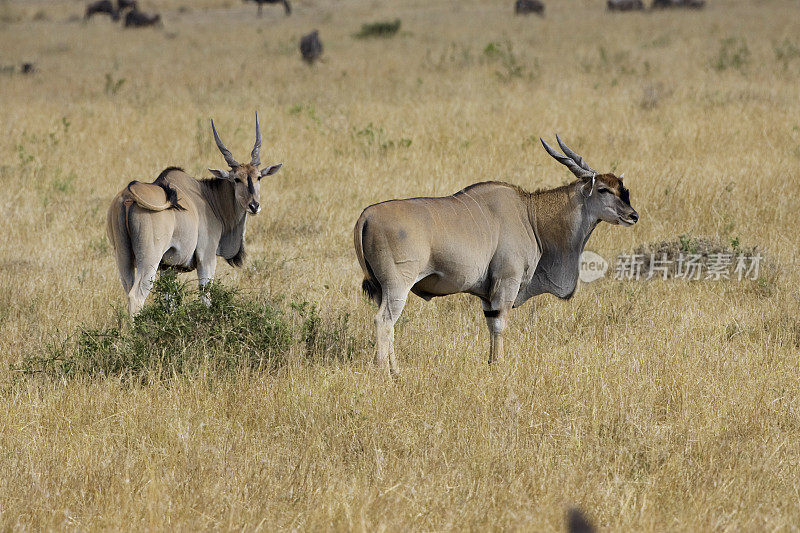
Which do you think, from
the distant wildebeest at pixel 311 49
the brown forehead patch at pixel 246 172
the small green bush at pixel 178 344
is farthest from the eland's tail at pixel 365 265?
the distant wildebeest at pixel 311 49

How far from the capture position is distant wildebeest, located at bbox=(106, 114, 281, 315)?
6.84 metres

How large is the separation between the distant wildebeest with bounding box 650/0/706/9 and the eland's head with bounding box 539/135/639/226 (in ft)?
103

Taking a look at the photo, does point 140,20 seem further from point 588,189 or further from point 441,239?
point 441,239

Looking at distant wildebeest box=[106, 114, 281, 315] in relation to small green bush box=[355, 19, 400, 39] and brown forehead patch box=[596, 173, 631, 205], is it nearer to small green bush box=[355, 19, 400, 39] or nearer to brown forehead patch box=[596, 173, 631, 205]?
brown forehead patch box=[596, 173, 631, 205]

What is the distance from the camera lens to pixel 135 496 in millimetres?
4371

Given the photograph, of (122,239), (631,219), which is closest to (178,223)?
(122,239)

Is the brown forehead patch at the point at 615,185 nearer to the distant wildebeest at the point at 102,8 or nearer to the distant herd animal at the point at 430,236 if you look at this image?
the distant herd animal at the point at 430,236

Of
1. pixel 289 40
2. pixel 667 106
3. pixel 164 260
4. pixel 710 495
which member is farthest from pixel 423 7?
pixel 710 495

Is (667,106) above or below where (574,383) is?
above

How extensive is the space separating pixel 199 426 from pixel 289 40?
2498 cm

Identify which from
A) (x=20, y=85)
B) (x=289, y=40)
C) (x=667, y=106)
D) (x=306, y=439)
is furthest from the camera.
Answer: (x=289, y=40)

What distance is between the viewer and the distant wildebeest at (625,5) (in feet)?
118

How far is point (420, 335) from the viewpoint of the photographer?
7.06 metres

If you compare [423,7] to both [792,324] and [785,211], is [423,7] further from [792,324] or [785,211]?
[792,324]
